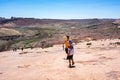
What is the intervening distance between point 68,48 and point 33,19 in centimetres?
16472

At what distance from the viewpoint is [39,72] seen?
13875 mm

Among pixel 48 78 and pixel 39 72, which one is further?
pixel 39 72

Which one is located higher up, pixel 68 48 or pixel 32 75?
pixel 68 48

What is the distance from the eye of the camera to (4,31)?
330 feet

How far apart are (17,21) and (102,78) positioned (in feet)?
533

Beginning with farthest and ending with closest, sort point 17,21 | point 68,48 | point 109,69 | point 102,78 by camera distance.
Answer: point 17,21
point 68,48
point 109,69
point 102,78

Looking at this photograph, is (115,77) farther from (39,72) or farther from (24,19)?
(24,19)

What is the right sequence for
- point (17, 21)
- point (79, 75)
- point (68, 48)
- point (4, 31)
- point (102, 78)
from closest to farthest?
point (102, 78), point (79, 75), point (68, 48), point (4, 31), point (17, 21)

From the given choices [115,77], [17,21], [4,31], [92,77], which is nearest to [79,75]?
[92,77]

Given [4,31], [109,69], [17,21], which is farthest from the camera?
[17,21]

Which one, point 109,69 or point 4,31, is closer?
point 109,69

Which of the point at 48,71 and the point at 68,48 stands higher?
the point at 68,48

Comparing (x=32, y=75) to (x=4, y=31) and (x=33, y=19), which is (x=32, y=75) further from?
(x=33, y=19)

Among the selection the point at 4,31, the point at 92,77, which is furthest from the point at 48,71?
the point at 4,31
